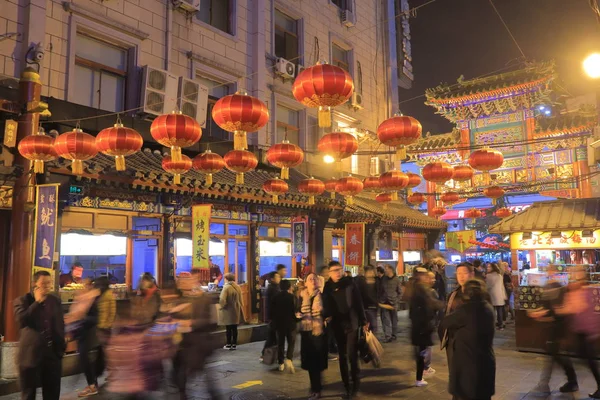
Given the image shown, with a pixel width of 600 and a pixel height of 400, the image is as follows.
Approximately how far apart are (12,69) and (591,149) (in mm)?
12190

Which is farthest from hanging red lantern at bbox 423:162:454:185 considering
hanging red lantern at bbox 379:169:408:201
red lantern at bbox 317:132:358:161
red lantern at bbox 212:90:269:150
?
red lantern at bbox 212:90:269:150

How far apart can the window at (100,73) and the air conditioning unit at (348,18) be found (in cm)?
1075

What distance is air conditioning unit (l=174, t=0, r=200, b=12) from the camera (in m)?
14.0

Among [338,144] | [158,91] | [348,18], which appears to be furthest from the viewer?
[348,18]

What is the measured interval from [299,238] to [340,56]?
9.23 m

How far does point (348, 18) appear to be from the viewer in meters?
21.0

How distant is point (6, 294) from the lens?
31.6 ft

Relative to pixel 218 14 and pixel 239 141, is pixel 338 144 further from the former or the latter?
pixel 218 14

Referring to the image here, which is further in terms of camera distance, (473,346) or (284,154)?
(284,154)

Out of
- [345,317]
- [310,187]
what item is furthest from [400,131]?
[310,187]

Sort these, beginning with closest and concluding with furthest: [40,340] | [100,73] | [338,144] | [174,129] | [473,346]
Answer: [473,346] < [40,340] < [174,129] < [338,144] < [100,73]

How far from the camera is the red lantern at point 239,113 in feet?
28.0

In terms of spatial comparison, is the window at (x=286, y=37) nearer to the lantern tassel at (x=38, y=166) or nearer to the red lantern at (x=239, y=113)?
the red lantern at (x=239, y=113)

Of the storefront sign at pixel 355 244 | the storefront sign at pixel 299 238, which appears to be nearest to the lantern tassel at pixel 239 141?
the storefront sign at pixel 299 238
